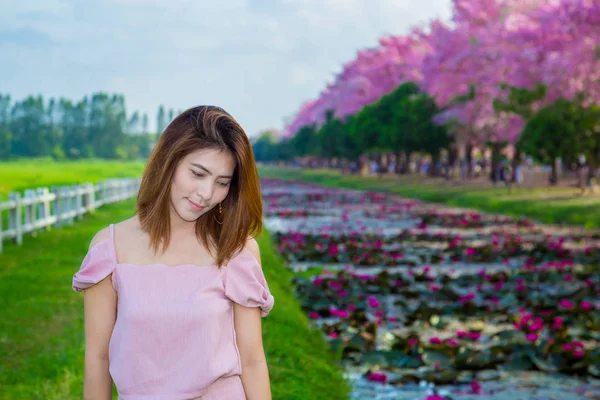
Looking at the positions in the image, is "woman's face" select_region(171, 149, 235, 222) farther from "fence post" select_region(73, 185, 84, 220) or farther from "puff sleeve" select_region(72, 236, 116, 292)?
"fence post" select_region(73, 185, 84, 220)

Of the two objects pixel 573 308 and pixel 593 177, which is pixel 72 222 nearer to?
pixel 573 308

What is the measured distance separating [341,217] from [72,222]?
6918 mm

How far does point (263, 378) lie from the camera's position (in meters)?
2.64

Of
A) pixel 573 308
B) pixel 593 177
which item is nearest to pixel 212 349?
pixel 573 308

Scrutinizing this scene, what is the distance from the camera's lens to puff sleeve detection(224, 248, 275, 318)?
2549 mm

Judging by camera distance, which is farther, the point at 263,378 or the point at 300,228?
the point at 300,228

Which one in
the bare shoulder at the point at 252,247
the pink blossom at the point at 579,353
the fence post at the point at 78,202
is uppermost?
the bare shoulder at the point at 252,247

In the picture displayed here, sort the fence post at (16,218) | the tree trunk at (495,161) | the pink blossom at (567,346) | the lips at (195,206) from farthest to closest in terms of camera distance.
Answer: the tree trunk at (495,161) < the fence post at (16,218) < the pink blossom at (567,346) < the lips at (195,206)

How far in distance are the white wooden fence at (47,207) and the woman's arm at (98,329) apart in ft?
38.8

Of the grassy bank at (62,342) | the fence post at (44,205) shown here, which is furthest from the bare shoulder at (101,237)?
the fence post at (44,205)

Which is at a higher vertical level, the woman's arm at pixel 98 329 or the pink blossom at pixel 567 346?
the woman's arm at pixel 98 329

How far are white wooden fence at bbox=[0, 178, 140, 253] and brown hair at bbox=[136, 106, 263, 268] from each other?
38.9ft

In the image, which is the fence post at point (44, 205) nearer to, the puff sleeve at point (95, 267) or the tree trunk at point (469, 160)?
the puff sleeve at point (95, 267)

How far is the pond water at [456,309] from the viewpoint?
644 cm
